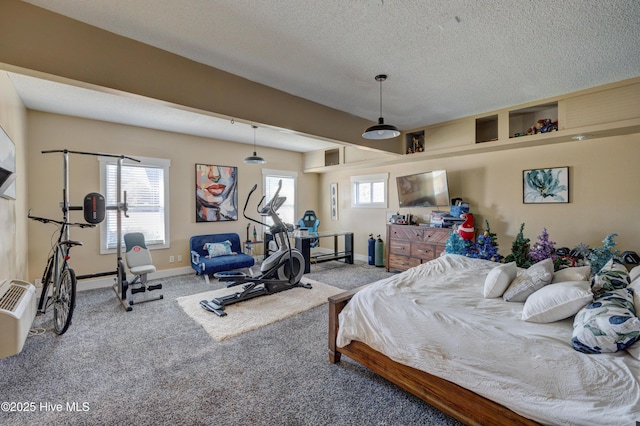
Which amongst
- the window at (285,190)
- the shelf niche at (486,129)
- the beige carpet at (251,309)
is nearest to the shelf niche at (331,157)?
the window at (285,190)

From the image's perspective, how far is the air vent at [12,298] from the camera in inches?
84.0

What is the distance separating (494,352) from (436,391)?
1.54ft

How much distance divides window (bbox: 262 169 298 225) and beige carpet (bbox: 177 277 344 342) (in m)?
2.95

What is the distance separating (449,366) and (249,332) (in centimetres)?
209

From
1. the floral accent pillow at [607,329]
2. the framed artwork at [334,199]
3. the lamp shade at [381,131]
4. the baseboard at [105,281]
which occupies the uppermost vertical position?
the lamp shade at [381,131]

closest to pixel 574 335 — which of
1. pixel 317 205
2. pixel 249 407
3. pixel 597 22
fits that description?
pixel 249 407

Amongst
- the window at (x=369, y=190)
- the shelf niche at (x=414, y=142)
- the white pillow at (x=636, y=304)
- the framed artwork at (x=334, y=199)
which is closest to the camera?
the white pillow at (x=636, y=304)

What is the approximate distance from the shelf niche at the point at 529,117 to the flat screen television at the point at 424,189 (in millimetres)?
1198

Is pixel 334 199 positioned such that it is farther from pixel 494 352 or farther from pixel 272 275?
pixel 494 352

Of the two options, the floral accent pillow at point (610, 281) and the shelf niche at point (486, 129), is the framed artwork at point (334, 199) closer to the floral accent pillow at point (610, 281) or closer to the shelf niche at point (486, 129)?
the shelf niche at point (486, 129)

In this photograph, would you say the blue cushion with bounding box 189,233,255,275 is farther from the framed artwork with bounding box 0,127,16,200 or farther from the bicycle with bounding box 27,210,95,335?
the framed artwork with bounding box 0,127,16,200

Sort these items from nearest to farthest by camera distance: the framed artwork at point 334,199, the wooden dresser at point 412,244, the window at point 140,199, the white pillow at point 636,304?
the white pillow at point 636,304, the window at point 140,199, the wooden dresser at point 412,244, the framed artwork at point 334,199

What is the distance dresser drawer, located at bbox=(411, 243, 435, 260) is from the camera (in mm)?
5090

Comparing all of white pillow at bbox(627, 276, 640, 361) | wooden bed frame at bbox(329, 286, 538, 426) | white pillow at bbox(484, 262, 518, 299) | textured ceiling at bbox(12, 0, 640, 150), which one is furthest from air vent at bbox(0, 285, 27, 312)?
white pillow at bbox(627, 276, 640, 361)
